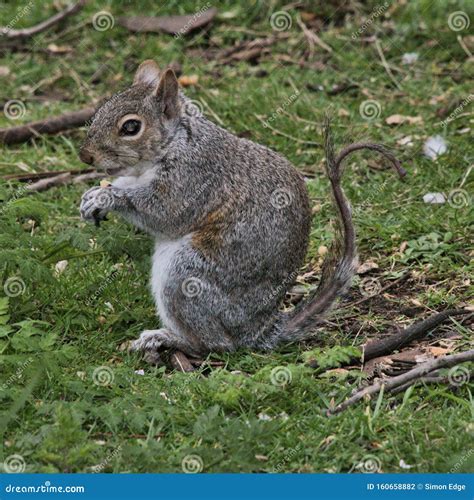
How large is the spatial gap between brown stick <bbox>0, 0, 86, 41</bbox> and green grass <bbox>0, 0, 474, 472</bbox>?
0.10m

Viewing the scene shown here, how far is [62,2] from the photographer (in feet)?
31.3

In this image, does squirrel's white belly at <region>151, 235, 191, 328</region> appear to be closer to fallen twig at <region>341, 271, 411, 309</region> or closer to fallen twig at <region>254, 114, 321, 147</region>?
fallen twig at <region>341, 271, 411, 309</region>

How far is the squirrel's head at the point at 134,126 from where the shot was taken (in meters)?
5.15

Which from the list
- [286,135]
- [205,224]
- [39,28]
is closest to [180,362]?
[205,224]

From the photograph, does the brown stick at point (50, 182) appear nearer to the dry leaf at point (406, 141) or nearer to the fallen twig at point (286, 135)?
the fallen twig at point (286, 135)

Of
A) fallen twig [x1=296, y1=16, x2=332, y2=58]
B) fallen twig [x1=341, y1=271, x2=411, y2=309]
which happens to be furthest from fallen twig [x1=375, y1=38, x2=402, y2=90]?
fallen twig [x1=341, y1=271, x2=411, y2=309]

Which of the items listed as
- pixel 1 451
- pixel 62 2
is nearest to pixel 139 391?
pixel 1 451

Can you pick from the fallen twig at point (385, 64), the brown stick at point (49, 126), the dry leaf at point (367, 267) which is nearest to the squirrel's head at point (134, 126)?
the dry leaf at point (367, 267)

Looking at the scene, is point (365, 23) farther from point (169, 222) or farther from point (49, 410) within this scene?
Answer: point (49, 410)

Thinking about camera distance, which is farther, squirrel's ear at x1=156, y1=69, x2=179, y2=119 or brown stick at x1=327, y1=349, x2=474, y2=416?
squirrel's ear at x1=156, y1=69, x2=179, y2=119

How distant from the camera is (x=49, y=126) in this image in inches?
305

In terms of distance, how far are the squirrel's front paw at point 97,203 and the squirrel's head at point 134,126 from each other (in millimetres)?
126

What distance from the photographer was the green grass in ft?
13.7

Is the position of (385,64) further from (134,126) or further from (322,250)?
(134,126)
